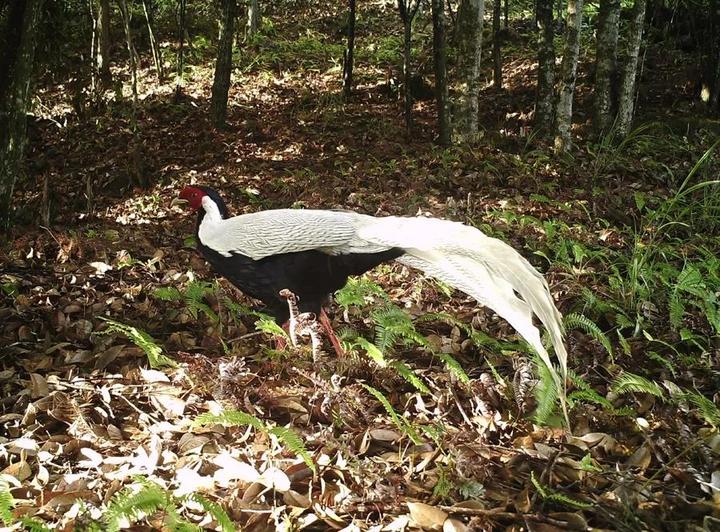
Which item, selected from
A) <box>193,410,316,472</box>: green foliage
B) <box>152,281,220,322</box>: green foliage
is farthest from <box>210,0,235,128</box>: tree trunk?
<box>193,410,316,472</box>: green foliage

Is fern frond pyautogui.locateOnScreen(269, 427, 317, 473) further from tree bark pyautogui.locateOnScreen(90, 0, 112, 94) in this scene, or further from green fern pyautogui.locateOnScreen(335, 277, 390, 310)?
tree bark pyautogui.locateOnScreen(90, 0, 112, 94)

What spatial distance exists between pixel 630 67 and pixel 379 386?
6303mm

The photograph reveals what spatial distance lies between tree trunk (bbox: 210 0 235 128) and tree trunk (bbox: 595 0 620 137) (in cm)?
568

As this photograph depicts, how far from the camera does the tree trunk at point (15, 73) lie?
443 cm

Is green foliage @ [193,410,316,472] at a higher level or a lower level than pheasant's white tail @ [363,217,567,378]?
lower

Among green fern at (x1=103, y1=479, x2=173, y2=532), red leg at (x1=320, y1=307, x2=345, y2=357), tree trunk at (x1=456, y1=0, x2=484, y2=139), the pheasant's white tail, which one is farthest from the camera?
tree trunk at (x1=456, y1=0, x2=484, y2=139)

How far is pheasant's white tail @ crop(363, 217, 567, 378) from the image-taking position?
6.85ft

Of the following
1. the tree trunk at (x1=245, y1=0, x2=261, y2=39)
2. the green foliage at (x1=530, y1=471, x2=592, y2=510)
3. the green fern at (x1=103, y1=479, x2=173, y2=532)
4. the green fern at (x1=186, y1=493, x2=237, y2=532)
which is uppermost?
the tree trunk at (x1=245, y1=0, x2=261, y2=39)

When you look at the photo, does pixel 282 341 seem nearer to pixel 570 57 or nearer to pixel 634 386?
pixel 634 386

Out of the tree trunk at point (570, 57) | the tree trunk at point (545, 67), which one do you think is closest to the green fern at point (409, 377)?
the tree trunk at point (570, 57)

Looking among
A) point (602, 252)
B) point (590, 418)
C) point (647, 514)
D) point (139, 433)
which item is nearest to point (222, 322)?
point (139, 433)

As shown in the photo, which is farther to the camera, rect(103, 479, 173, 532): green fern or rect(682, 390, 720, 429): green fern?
rect(682, 390, 720, 429): green fern

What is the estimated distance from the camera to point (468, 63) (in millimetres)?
7305

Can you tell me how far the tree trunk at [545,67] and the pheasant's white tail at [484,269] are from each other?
6.49 metres
